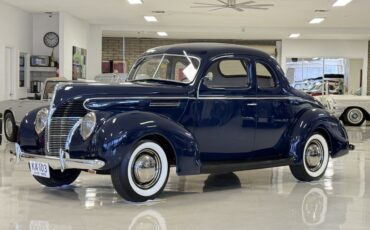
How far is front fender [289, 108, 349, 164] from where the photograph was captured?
6129 millimetres

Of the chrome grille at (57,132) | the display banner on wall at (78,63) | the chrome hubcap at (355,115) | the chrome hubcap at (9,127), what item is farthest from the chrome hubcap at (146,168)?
the chrome hubcap at (355,115)

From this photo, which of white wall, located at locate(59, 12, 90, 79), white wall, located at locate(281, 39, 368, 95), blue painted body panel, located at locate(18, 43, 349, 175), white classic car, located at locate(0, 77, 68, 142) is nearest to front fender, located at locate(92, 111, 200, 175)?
blue painted body panel, located at locate(18, 43, 349, 175)

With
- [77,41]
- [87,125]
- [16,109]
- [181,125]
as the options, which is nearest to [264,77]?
[181,125]

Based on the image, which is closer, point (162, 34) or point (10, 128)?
point (10, 128)

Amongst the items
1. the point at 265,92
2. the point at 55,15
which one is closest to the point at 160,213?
the point at 265,92

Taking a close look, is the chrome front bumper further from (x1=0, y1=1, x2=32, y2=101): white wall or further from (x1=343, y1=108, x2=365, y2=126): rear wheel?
(x1=343, y1=108, x2=365, y2=126): rear wheel

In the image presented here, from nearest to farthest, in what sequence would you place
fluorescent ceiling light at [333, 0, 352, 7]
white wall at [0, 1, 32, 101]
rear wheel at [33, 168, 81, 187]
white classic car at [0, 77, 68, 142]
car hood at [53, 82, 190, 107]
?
car hood at [53, 82, 190, 107]
rear wheel at [33, 168, 81, 187]
white classic car at [0, 77, 68, 142]
fluorescent ceiling light at [333, 0, 352, 7]
white wall at [0, 1, 32, 101]

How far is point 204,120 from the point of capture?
547 centimetres

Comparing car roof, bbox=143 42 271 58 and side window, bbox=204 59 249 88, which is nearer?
side window, bbox=204 59 249 88

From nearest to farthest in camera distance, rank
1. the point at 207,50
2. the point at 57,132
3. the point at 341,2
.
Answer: the point at 57,132 → the point at 207,50 → the point at 341,2

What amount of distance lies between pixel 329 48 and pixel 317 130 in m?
17.2

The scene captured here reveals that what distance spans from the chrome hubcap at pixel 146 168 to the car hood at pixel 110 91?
61 cm

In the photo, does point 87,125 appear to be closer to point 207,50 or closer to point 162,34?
point 207,50

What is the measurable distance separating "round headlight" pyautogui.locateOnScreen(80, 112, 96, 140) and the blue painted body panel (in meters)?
0.04
